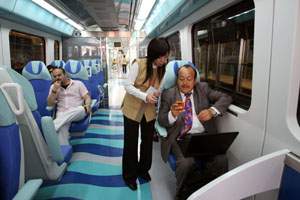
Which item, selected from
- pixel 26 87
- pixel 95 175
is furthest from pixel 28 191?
A: pixel 95 175

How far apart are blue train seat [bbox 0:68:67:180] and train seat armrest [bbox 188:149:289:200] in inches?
52.8

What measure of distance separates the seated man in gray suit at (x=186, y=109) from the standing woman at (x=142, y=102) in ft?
0.53

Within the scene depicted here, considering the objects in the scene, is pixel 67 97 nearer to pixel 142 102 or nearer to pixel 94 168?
pixel 94 168

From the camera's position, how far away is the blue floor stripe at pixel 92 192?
263cm

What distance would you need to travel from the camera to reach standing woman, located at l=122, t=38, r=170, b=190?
2.36 m

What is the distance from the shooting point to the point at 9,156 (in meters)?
1.55

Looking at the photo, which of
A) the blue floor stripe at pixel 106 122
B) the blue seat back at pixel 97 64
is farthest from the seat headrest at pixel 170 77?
the blue seat back at pixel 97 64

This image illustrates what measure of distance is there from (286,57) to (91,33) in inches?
364

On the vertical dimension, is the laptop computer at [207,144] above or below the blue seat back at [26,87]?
below

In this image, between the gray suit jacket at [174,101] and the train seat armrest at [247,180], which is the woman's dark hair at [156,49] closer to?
the gray suit jacket at [174,101]

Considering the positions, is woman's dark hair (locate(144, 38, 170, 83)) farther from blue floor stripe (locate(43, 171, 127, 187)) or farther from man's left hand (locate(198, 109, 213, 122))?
blue floor stripe (locate(43, 171, 127, 187))

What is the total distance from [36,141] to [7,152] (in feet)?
1.91

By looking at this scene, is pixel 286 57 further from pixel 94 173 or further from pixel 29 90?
pixel 94 173

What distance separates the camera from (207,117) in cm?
242
